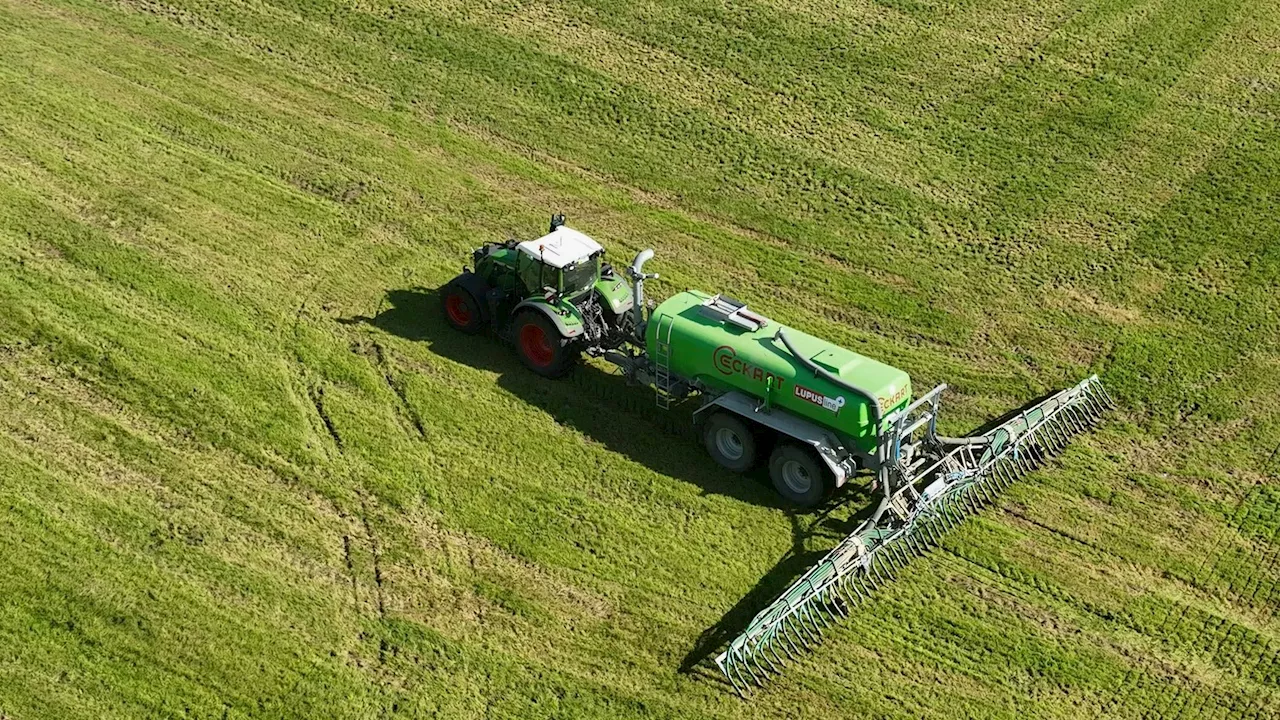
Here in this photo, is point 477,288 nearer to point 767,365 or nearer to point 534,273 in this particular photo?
point 534,273

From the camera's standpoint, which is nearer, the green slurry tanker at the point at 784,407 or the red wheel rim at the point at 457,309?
the green slurry tanker at the point at 784,407

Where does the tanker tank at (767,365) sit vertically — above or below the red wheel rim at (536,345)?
above

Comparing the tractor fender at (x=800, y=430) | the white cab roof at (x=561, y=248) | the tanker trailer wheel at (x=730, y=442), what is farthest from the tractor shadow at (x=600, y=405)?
the white cab roof at (x=561, y=248)

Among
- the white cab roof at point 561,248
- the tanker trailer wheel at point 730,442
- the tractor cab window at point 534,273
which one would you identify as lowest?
the tanker trailer wheel at point 730,442

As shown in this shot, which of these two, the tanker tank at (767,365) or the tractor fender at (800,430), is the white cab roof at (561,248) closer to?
the tanker tank at (767,365)

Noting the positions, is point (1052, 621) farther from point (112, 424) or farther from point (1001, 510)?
point (112, 424)

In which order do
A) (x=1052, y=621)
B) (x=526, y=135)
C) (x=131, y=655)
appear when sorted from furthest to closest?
(x=526, y=135)
(x=1052, y=621)
(x=131, y=655)

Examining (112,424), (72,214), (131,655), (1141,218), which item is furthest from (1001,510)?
(72,214)
